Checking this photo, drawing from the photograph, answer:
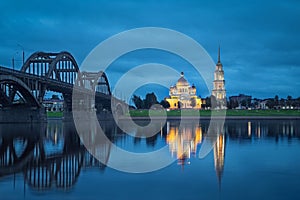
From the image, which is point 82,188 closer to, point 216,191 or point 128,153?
point 216,191

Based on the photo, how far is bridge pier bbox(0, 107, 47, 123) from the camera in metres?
64.9

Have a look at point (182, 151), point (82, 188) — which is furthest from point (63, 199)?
point (182, 151)

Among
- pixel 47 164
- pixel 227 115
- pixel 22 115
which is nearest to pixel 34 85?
pixel 22 115

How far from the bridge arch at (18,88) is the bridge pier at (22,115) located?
127 cm

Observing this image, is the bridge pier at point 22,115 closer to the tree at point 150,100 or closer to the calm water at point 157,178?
the calm water at point 157,178

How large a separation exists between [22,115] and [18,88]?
838 cm

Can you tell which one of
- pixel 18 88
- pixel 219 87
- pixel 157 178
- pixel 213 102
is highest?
pixel 219 87

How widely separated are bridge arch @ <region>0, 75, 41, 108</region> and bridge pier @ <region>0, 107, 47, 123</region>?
1275 millimetres

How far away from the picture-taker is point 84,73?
12394 centimetres

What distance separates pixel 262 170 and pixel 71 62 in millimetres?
81126

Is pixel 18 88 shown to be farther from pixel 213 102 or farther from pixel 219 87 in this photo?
pixel 219 87

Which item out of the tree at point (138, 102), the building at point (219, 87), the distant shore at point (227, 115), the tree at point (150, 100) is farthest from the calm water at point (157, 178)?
the building at point (219, 87)

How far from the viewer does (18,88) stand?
58.3m

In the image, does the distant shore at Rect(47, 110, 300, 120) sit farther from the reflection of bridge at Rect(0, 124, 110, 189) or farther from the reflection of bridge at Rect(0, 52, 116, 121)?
the reflection of bridge at Rect(0, 124, 110, 189)
